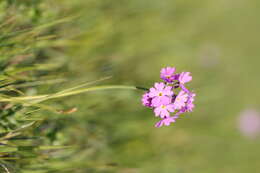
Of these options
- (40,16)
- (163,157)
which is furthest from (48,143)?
(163,157)

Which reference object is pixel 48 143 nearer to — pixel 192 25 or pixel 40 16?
pixel 40 16

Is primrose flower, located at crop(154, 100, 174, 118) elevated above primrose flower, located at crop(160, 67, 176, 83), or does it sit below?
below

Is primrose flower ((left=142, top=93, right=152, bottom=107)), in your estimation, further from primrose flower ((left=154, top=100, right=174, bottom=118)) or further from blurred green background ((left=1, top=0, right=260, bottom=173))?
blurred green background ((left=1, top=0, right=260, bottom=173))

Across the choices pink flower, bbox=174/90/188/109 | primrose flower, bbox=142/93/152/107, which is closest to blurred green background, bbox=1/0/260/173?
primrose flower, bbox=142/93/152/107

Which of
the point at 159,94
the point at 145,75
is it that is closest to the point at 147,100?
the point at 159,94

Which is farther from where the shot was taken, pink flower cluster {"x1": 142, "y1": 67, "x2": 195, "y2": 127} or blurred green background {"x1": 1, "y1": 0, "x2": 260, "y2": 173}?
blurred green background {"x1": 1, "y1": 0, "x2": 260, "y2": 173}

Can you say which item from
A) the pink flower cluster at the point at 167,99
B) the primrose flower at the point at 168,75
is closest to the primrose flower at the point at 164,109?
the pink flower cluster at the point at 167,99
